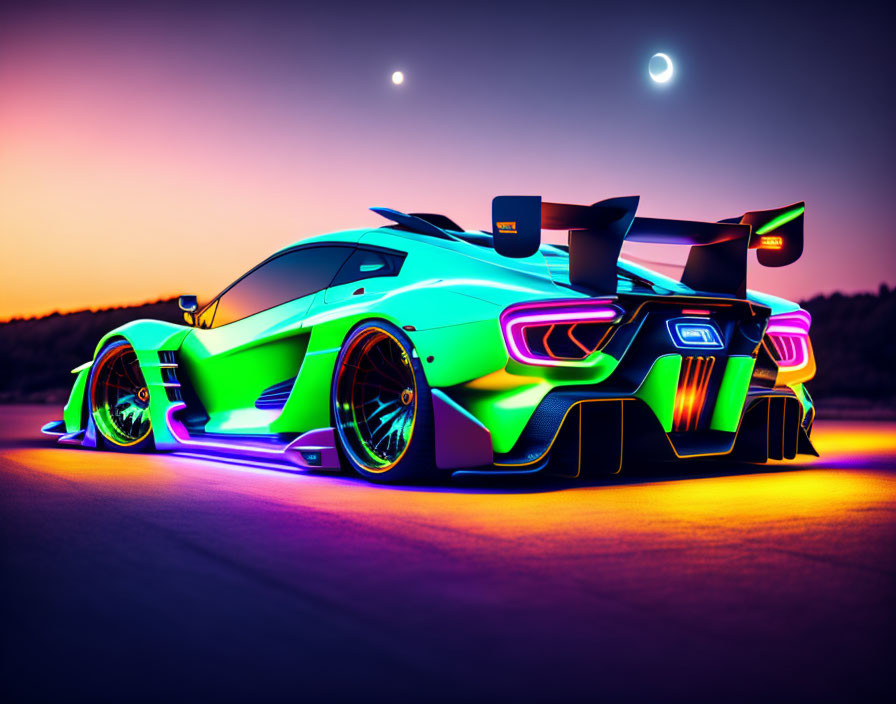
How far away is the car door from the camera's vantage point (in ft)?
19.7

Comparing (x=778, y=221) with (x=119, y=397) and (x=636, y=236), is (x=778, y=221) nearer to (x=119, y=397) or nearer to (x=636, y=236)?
(x=636, y=236)

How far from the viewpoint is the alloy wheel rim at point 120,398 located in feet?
24.5

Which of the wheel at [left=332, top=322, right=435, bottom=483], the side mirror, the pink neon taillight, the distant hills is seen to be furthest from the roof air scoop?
the distant hills

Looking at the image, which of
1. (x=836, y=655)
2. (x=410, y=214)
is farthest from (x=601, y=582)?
(x=410, y=214)

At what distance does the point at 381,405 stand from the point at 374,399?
0.25 ft

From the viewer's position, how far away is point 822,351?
28.3 m

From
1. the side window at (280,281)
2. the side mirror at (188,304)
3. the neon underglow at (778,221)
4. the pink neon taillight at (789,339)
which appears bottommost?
the pink neon taillight at (789,339)

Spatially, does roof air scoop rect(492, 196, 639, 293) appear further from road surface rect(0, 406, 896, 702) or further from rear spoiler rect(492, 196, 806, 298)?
road surface rect(0, 406, 896, 702)

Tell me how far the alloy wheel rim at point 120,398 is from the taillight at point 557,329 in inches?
152

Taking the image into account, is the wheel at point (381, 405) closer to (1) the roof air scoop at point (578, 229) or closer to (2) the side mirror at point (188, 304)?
(1) the roof air scoop at point (578, 229)

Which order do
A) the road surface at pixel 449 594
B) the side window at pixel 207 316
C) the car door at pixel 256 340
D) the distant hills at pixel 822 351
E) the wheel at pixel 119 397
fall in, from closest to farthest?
the road surface at pixel 449 594
the car door at pixel 256 340
the side window at pixel 207 316
the wheel at pixel 119 397
the distant hills at pixel 822 351

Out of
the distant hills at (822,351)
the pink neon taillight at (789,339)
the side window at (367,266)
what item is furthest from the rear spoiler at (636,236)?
the distant hills at (822,351)

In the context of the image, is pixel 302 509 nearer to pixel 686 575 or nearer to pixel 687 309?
pixel 686 575

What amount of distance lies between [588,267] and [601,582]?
2.31 meters
